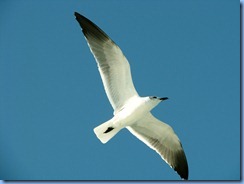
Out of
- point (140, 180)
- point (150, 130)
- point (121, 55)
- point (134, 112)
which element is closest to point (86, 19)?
point (121, 55)

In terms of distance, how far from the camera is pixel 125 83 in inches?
233

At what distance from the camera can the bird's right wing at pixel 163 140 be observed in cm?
634

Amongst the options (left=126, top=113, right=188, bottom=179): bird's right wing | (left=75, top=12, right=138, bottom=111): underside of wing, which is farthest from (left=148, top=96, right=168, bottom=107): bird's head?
(left=126, top=113, right=188, bottom=179): bird's right wing

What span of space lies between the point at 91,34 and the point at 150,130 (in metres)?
1.65

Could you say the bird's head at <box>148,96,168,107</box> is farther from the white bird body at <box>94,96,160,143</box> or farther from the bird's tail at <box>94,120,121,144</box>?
the bird's tail at <box>94,120,121,144</box>

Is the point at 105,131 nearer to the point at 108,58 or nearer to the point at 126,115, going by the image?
the point at 126,115

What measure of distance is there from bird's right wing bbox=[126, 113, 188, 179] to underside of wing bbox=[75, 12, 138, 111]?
620 mm

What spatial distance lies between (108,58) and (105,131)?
97 cm

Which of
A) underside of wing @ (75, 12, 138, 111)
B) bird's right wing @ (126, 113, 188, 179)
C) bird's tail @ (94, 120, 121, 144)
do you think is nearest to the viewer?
bird's tail @ (94, 120, 121, 144)

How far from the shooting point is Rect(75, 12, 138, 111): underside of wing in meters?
5.82

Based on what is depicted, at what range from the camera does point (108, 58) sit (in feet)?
19.2

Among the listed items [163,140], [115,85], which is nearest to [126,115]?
[115,85]

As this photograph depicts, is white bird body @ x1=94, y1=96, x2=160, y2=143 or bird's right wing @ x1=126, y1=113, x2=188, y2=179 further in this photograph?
bird's right wing @ x1=126, y1=113, x2=188, y2=179

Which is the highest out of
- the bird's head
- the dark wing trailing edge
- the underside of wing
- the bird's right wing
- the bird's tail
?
the dark wing trailing edge
